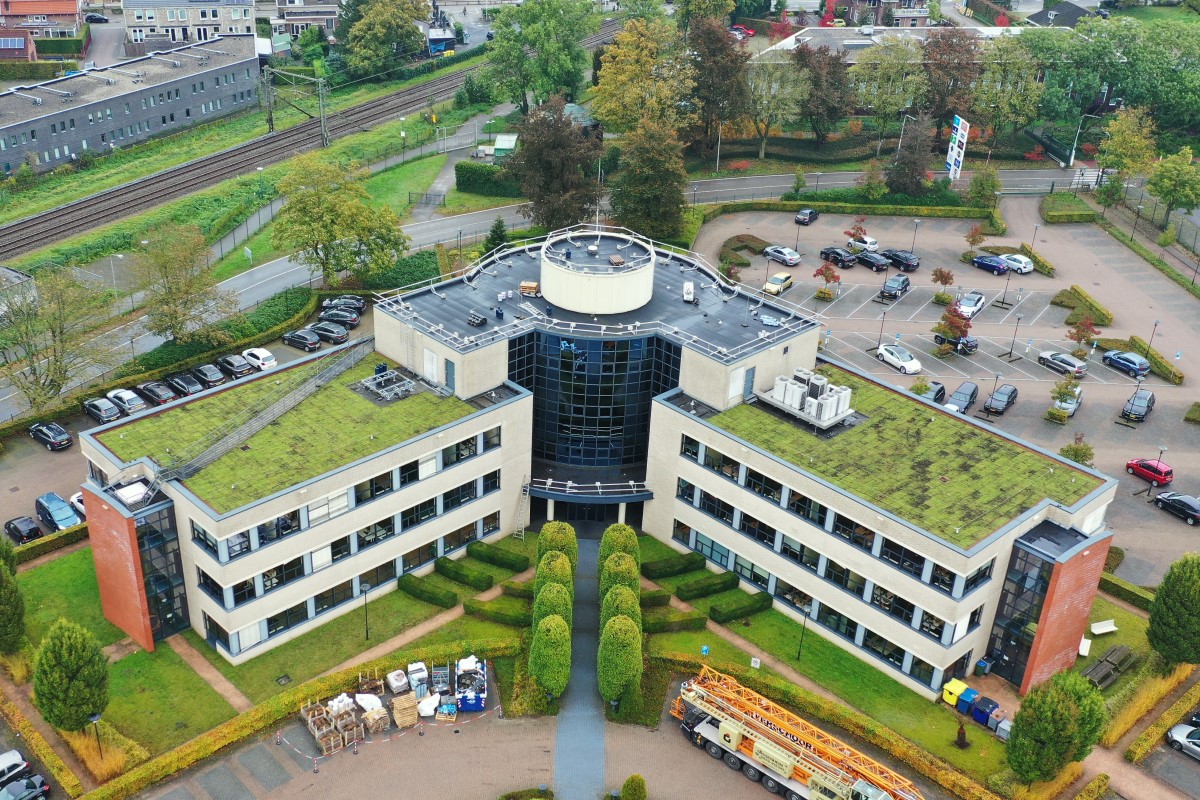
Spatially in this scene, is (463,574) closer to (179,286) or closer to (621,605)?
(621,605)

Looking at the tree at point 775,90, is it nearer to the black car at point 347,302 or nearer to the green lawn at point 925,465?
the black car at point 347,302

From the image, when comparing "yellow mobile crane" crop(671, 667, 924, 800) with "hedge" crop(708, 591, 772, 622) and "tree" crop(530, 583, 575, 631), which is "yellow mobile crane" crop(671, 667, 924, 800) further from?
"tree" crop(530, 583, 575, 631)

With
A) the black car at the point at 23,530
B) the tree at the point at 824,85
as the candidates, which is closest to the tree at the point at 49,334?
the black car at the point at 23,530

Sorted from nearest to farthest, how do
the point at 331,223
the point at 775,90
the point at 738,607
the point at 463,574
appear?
the point at 738,607 < the point at 463,574 < the point at 331,223 < the point at 775,90

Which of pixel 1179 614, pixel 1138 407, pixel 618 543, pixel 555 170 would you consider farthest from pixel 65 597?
pixel 1138 407

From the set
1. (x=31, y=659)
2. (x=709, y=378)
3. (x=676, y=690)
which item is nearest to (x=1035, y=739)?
(x=676, y=690)

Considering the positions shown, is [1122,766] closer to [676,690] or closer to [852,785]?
[852,785]
